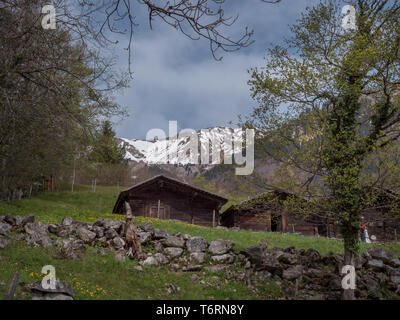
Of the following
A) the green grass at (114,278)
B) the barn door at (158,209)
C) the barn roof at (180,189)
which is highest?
the barn roof at (180,189)

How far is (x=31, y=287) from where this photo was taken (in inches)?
355

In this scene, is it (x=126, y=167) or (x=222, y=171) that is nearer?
(x=222, y=171)

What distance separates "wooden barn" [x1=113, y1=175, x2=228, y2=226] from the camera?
106 feet

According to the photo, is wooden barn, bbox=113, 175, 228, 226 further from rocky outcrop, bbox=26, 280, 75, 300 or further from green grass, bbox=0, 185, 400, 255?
rocky outcrop, bbox=26, 280, 75, 300

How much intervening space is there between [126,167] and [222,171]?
4619 centimetres

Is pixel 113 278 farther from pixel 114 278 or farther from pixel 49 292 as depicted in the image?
pixel 49 292

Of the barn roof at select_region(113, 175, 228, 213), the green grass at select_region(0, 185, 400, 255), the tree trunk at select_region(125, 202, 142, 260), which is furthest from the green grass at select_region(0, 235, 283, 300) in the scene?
the barn roof at select_region(113, 175, 228, 213)

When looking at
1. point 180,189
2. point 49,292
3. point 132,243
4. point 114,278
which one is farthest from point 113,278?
point 180,189

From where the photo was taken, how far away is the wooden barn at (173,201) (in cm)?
3231

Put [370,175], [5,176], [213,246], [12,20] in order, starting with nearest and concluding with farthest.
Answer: [12,20]
[370,175]
[213,246]
[5,176]

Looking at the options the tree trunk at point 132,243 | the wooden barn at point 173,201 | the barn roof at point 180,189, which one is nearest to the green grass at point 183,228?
the barn roof at point 180,189

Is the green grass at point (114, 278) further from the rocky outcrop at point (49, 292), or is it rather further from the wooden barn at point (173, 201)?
the wooden barn at point (173, 201)
